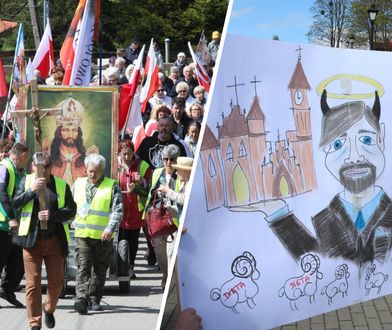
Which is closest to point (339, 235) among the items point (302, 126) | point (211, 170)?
point (302, 126)

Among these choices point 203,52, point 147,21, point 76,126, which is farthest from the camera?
point 147,21

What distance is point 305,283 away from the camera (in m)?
5.88

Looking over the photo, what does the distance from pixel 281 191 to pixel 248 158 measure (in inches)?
14.9

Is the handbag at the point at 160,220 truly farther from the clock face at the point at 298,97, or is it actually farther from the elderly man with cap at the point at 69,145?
the clock face at the point at 298,97

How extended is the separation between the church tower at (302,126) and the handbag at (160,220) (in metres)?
2.96

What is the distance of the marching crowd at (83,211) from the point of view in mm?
7930

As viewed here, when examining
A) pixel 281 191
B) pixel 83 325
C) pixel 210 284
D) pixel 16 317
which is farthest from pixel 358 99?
pixel 16 317

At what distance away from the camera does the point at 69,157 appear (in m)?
10.8

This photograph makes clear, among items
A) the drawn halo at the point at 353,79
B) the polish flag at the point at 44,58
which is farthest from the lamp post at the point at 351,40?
the polish flag at the point at 44,58

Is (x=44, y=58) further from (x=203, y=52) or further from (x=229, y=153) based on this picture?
(x=229, y=153)

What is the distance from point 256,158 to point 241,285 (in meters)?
0.71

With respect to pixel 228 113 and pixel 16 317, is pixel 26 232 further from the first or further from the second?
pixel 228 113

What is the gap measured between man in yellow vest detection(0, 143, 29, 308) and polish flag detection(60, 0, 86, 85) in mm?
3703

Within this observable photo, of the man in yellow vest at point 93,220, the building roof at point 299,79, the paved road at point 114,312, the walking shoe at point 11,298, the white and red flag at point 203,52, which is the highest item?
the white and red flag at point 203,52
